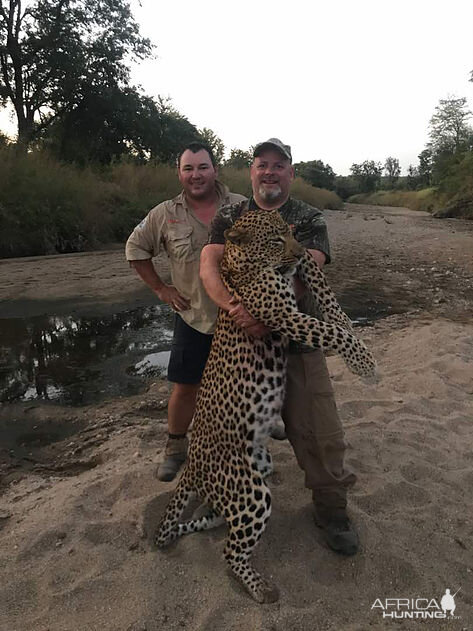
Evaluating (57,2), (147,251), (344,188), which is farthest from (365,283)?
(344,188)

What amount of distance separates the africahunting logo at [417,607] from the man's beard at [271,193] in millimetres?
2370

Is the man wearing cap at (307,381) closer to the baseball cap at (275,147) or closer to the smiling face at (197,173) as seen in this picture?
the baseball cap at (275,147)

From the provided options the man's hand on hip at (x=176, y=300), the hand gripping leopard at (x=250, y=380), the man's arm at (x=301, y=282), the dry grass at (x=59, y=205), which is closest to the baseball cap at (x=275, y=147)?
the hand gripping leopard at (x=250, y=380)

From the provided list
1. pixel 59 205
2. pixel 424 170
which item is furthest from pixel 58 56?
pixel 424 170

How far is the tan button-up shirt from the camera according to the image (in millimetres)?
3564

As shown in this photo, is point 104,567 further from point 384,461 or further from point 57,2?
point 57,2

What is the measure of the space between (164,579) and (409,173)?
264ft

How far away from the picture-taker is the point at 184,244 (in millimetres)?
3588

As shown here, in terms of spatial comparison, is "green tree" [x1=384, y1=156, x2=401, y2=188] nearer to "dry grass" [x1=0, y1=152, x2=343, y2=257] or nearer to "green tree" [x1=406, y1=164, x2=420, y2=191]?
"green tree" [x1=406, y1=164, x2=420, y2=191]

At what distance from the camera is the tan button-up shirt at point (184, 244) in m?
3.56

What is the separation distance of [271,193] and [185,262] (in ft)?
3.17

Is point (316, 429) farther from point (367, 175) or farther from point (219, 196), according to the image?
point (367, 175)

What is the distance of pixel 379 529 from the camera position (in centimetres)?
289

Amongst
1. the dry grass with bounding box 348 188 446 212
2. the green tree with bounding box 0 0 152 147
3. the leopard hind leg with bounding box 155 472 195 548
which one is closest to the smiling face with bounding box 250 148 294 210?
the leopard hind leg with bounding box 155 472 195 548
